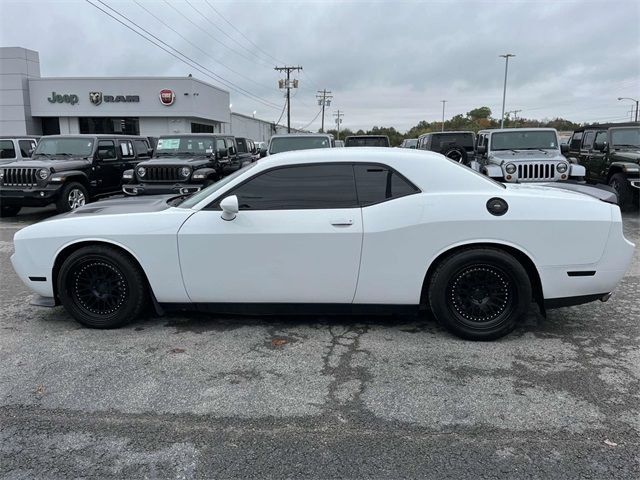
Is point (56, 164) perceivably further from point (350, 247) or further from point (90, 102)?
point (90, 102)

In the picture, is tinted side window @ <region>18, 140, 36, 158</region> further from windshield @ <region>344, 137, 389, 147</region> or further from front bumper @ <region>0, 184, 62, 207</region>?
windshield @ <region>344, 137, 389, 147</region>

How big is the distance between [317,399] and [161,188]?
27.8ft

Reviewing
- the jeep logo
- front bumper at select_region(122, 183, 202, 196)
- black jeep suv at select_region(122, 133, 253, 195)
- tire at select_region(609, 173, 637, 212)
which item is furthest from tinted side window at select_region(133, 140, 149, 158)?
the jeep logo

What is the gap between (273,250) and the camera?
412 cm

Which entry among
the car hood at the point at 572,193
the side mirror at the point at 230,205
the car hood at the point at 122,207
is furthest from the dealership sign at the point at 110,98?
the car hood at the point at 572,193

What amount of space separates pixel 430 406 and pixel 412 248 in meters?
1.31

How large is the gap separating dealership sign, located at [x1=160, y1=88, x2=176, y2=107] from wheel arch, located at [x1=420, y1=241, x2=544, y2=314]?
1410 inches

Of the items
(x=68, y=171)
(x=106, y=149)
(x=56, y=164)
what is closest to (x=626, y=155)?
(x=106, y=149)

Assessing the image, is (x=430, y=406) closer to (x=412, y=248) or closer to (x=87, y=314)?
(x=412, y=248)

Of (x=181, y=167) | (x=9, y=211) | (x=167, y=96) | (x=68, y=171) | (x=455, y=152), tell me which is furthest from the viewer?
(x=167, y=96)

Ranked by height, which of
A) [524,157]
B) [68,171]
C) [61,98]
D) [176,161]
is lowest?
[68,171]

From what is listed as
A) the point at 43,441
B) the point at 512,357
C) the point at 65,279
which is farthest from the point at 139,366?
the point at 512,357

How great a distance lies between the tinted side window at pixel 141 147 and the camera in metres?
13.8

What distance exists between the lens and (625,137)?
12.1 metres
